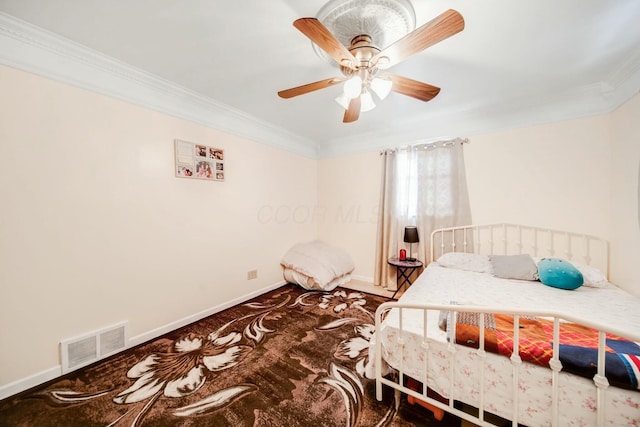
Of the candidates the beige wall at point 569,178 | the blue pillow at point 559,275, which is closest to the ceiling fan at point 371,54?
the beige wall at point 569,178

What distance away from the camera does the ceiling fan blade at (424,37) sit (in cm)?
102

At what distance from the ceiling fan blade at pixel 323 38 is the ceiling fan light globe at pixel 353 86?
0.33ft

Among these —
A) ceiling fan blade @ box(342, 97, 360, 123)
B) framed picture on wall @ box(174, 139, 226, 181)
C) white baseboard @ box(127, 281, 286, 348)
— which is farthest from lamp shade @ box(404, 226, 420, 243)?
framed picture on wall @ box(174, 139, 226, 181)

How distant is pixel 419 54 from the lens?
1.74 m

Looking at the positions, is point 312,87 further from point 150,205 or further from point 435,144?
point 435,144

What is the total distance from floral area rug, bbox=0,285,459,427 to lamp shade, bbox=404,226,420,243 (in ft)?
4.26

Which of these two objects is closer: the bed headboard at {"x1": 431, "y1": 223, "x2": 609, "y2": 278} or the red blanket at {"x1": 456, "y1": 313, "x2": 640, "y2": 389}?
the red blanket at {"x1": 456, "y1": 313, "x2": 640, "y2": 389}

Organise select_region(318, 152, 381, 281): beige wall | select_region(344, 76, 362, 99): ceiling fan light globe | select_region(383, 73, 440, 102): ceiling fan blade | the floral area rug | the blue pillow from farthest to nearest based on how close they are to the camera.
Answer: select_region(318, 152, 381, 281): beige wall → the blue pillow → select_region(383, 73, 440, 102): ceiling fan blade → select_region(344, 76, 362, 99): ceiling fan light globe → the floral area rug

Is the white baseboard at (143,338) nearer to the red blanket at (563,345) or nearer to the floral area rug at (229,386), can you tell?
the floral area rug at (229,386)

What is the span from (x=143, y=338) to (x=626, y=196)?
4470 millimetres

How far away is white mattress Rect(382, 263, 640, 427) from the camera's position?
2.87ft

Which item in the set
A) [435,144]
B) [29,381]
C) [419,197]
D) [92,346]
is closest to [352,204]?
[419,197]

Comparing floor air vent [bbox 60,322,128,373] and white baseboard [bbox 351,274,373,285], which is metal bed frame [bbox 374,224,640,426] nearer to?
white baseboard [bbox 351,274,373,285]

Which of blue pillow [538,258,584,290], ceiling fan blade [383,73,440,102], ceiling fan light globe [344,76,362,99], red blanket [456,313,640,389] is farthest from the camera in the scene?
blue pillow [538,258,584,290]
